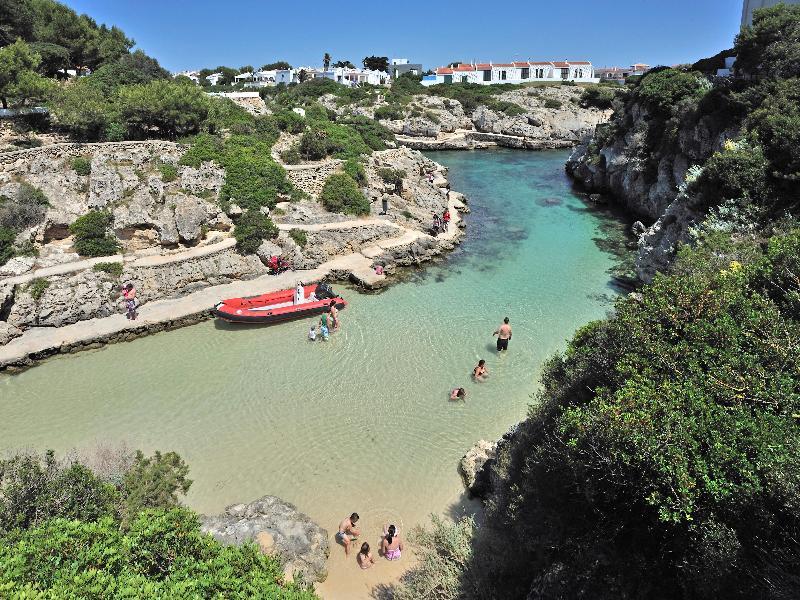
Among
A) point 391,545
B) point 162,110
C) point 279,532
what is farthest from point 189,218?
point 391,545

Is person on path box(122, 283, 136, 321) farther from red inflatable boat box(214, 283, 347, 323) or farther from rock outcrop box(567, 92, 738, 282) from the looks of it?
rock outcrop box(567, 92, 738, 282)

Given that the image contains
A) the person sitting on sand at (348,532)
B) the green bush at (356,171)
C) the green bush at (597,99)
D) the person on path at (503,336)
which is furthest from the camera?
the green bush at (597,99)

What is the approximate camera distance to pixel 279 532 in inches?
326

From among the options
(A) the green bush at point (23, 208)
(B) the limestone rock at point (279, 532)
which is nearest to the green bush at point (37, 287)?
(A) the green bush at point (23, 208)

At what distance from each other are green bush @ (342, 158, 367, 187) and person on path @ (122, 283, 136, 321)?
13.5m

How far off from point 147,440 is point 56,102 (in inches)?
915

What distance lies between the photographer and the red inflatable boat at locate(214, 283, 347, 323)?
15430 mm

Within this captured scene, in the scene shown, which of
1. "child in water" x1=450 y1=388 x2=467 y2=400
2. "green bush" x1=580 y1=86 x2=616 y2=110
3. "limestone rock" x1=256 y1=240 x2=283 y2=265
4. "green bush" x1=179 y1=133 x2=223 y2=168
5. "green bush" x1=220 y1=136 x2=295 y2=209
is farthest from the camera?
"green bush" x1=580 y1=86 x2=616 y2=110

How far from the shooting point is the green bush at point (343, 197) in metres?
23.3

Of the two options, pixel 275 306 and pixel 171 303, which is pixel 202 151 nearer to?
pixel 171 303

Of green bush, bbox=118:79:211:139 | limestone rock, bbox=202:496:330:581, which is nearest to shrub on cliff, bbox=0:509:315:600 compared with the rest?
limestone rock, bbox=202:496:330:581

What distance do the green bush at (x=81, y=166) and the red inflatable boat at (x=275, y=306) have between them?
35.2 ft

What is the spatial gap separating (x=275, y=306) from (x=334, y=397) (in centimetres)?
562

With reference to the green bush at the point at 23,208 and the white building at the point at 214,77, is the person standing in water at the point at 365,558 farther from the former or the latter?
the white building at the point at 214,77
